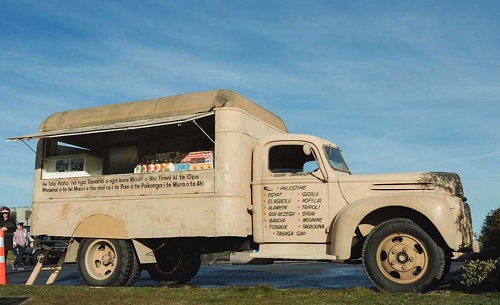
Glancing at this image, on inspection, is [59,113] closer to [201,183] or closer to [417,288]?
[201,183]

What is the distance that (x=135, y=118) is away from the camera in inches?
383

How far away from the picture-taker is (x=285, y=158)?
8.99m

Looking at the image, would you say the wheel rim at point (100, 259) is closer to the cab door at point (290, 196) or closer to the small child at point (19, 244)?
the cab door at point (290, 196)

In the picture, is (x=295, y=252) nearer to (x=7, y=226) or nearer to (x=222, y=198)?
(x=222, y=198)

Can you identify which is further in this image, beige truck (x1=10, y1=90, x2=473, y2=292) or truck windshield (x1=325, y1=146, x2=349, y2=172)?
truck windshield (x1=325, y1=146, x2=349, y2=172)

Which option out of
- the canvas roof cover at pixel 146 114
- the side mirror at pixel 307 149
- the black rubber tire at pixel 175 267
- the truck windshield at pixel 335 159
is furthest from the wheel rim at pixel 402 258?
the black rubber tire at pixel 175 267

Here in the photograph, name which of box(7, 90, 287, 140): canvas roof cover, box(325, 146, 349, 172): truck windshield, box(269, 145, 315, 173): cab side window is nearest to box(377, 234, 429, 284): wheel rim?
box(325, 146, 349, 172): truck windshield

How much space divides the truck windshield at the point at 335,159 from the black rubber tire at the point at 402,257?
4.82ft

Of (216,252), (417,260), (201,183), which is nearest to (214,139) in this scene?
(201,183)

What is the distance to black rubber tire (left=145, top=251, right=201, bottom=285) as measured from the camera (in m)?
11.2

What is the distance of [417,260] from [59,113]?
7215 millimetres

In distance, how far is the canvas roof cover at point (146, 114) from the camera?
905cm

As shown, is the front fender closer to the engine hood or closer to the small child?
the engine hood

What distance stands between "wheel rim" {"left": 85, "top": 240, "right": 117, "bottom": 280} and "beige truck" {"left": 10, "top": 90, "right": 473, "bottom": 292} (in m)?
0.02
